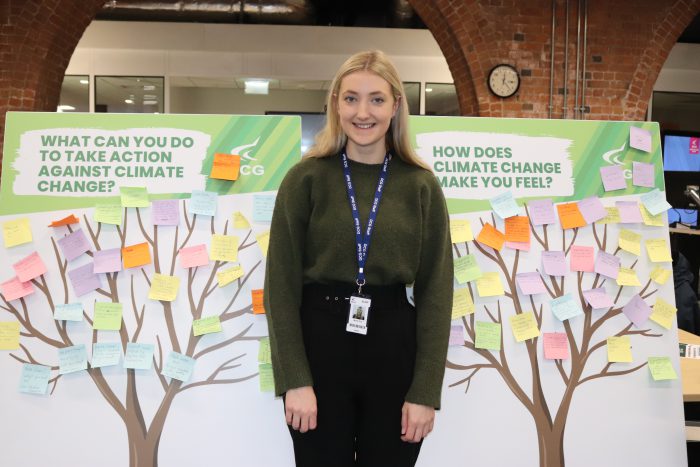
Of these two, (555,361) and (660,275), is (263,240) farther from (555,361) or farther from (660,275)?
(660,275)

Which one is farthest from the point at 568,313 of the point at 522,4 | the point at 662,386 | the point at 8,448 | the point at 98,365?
the point at 522,4

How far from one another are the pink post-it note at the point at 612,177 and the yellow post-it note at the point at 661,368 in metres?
0.65

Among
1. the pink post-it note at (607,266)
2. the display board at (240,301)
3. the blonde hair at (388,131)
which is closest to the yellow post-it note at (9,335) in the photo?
Result: the display board at (240,301)

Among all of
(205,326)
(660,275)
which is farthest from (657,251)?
(205,326)

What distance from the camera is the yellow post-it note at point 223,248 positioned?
2.07 meters

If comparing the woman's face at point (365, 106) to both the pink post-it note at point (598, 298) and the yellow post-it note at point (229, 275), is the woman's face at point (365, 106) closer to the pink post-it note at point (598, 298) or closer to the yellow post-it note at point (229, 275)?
the yellow post-it note at point (229, 275)

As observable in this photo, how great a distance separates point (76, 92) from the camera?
7770 mm

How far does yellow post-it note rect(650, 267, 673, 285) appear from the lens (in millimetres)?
2191

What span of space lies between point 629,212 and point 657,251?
180 mm

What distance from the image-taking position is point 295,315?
4.81 ft

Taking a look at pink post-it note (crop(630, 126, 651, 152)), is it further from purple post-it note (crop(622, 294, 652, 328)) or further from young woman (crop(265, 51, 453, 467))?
young woman (crop(265, 51, 453, 467))

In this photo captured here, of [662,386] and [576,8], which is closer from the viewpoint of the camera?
[662,386]

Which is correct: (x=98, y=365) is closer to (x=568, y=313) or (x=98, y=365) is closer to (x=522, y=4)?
(x=568, y=313)

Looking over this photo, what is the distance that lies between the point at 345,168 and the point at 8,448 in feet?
5.13
